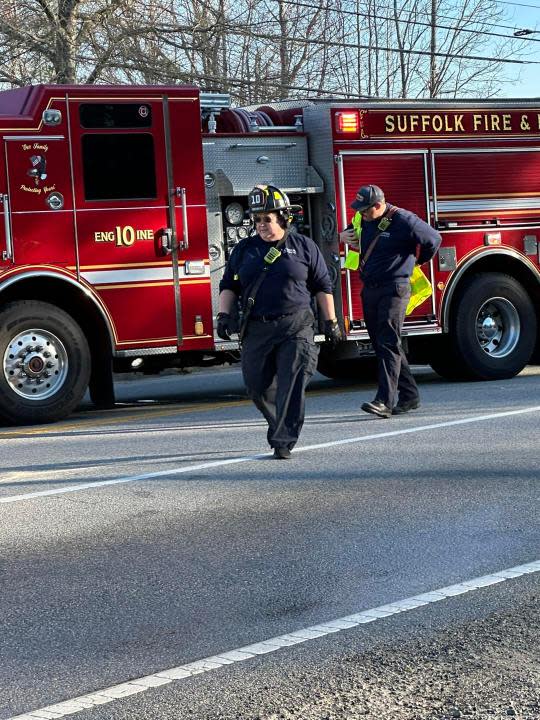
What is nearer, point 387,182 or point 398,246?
point 398,246

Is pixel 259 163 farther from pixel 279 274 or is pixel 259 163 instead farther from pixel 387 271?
pixel 279 274

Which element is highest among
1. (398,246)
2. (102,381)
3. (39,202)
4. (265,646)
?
(39,202)

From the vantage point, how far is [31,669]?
14.7 feet

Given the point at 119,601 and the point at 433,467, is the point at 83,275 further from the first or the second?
the point at 119,601

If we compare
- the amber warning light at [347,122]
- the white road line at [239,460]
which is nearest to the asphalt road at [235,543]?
the white road line at [239,460]

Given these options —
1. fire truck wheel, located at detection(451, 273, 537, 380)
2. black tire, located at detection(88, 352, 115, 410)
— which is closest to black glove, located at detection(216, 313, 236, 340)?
black tire, located at detection(88, 352, 115, 410)

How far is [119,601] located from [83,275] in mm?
6149

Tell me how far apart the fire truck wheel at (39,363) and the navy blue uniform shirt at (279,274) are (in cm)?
260

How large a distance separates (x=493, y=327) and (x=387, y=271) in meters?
3.20

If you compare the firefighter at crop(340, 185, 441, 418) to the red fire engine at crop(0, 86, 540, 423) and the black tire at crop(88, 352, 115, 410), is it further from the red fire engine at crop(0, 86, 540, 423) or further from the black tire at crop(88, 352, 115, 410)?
the black tire at crop(88, 352, 115, 410)

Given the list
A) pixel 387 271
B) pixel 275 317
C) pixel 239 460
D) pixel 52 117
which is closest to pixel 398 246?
pixel 387 271

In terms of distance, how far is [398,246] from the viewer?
10500 mm

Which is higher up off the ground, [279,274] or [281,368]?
[279,274]

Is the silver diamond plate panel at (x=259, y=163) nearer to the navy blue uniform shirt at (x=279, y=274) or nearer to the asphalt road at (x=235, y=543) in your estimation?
the asphalt road at (x=235, y=543)
